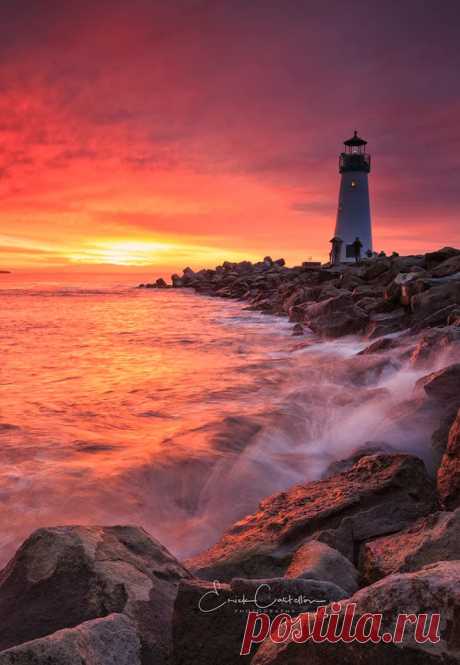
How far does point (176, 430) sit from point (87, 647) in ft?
14.8

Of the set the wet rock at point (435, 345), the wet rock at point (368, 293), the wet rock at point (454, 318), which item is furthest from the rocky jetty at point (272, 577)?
the wet rock at point (368, 293)

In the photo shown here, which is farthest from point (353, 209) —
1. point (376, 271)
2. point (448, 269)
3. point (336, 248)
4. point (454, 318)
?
point (454, 318)

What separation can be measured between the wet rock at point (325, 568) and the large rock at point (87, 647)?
2.46 ft

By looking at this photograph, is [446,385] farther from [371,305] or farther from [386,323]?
[371,305]

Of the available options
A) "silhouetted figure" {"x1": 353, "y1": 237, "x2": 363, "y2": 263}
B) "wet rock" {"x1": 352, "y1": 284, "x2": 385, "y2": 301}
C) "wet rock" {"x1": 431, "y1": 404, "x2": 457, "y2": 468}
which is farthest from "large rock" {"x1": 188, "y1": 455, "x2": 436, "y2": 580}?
"silhouetted figure" {"x1": 353, "y1": 237, "x2": 363, "y2": 263}

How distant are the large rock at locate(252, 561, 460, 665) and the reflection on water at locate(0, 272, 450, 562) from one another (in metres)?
2.20

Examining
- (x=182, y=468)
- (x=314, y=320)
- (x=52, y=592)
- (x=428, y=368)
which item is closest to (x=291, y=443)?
(x=182, y=468)

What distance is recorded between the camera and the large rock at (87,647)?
133 centimetres

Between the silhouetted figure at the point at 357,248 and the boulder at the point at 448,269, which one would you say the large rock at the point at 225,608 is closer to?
the boulder at the point at 448,269

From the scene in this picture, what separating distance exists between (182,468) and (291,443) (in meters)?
1.37

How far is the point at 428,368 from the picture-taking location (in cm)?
639

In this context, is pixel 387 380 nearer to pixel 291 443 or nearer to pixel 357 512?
pixel 291 443

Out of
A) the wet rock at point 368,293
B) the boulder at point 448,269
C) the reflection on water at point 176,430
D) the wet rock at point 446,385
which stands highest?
the boulder at point 448,269
